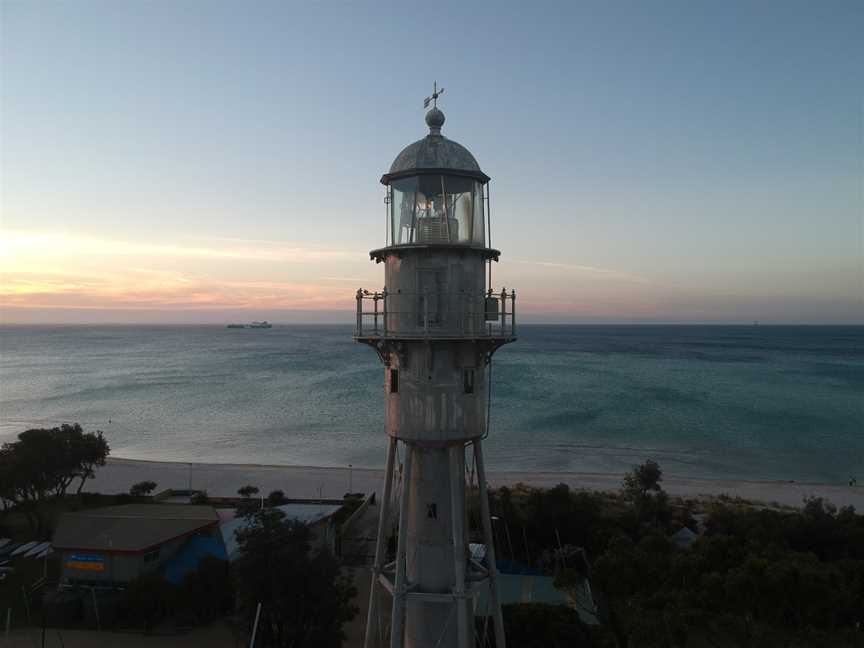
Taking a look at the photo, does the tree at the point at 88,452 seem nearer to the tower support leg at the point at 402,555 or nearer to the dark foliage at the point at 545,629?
the dark foliage at the point at 545,629

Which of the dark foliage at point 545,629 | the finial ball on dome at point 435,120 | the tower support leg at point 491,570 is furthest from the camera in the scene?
the dark foliage at point 545,629

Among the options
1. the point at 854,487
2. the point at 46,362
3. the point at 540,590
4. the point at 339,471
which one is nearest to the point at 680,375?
the point at 854,487

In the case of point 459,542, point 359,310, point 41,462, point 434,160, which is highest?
point 434,160

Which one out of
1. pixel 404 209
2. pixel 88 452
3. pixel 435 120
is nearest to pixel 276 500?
pixel 88 452

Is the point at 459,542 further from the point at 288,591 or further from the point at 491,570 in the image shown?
the point at 288,591

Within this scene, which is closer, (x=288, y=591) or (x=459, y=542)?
(x=459, y=542)

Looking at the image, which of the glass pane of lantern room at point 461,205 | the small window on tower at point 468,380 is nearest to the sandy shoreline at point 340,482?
the small window on tower at point 468,380

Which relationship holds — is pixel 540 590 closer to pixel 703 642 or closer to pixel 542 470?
pixel 703 642
